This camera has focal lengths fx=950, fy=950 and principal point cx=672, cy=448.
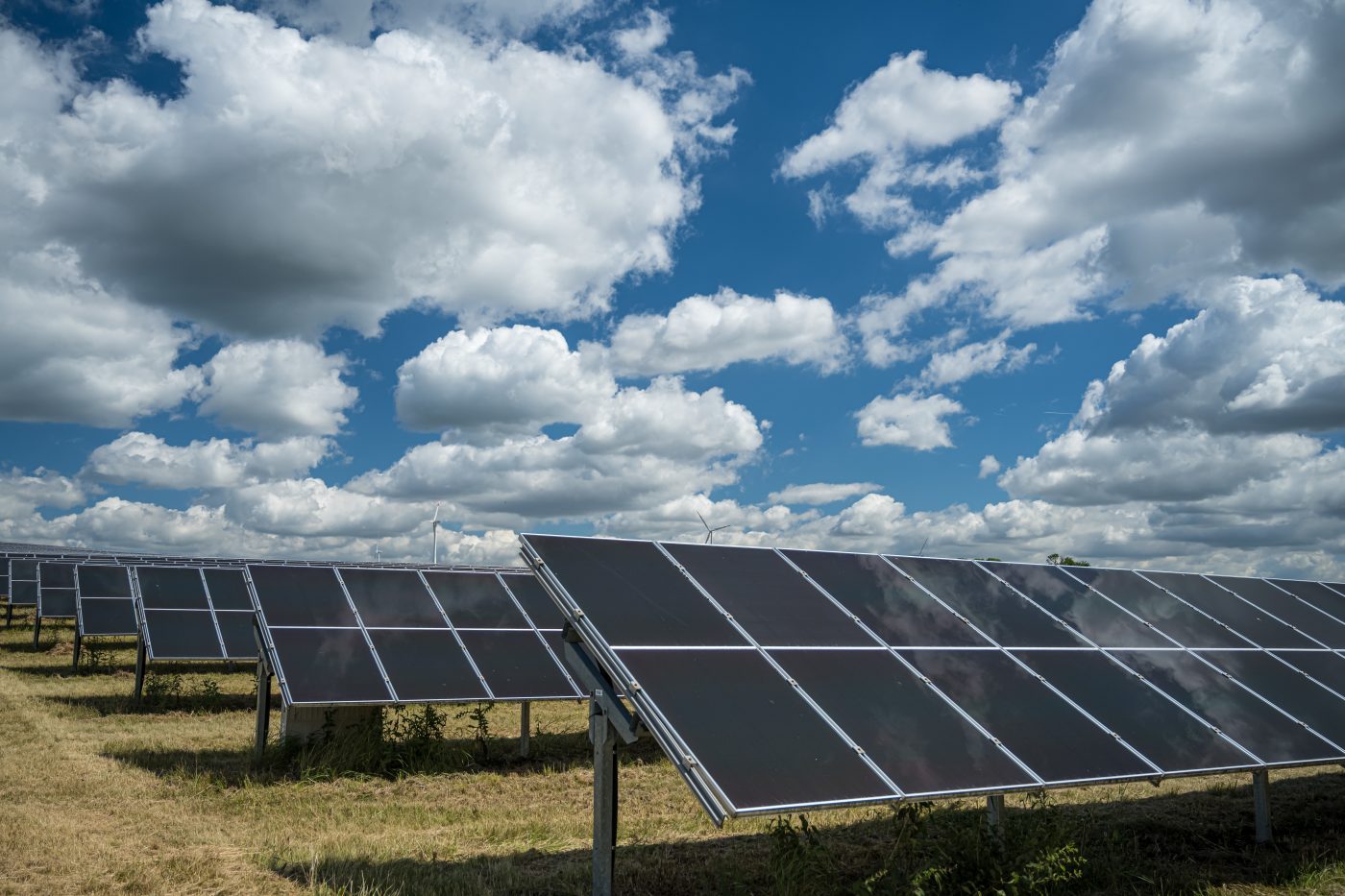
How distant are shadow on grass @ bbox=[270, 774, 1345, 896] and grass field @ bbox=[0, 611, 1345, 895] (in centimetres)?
4

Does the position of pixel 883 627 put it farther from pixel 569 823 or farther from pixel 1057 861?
pixel 569 823

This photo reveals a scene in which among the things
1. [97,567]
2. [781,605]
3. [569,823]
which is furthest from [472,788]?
[97,567]

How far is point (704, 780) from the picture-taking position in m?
8.05

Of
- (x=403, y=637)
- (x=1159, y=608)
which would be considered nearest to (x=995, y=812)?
(x=1159, y=608)

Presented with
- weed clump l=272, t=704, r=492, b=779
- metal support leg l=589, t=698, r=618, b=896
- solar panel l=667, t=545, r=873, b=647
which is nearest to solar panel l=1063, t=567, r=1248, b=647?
solar panel l=667, t=545, r=873, b=647

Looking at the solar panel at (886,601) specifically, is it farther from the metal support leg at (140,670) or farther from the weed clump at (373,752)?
the metal support leg at (140,670)

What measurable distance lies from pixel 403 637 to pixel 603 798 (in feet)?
39.6

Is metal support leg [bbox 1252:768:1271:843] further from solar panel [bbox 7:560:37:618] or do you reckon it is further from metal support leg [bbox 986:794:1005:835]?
solar panel [bbox 7:560:37:618]

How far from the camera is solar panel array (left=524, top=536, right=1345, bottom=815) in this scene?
349 inches

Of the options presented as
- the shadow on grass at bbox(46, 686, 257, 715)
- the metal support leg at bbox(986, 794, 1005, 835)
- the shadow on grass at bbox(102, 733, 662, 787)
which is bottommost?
the shadow on grass at bbox(46, 686, 257, 715)

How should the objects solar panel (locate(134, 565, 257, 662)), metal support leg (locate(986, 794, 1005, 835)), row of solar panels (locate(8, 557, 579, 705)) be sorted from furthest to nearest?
solar panel (locate(134, 565, 257, 662))
row of solar panels (locate(8, 557, 579, 705))
metal support leg (locate(986, 794, 1005, 835))

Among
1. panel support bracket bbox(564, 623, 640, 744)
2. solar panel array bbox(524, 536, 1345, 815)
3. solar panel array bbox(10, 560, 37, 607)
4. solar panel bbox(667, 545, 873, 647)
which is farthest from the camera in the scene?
solar panel array bbox(10, 560, 37, 607)

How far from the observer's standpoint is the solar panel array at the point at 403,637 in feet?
60.3

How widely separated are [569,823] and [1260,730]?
975cm
